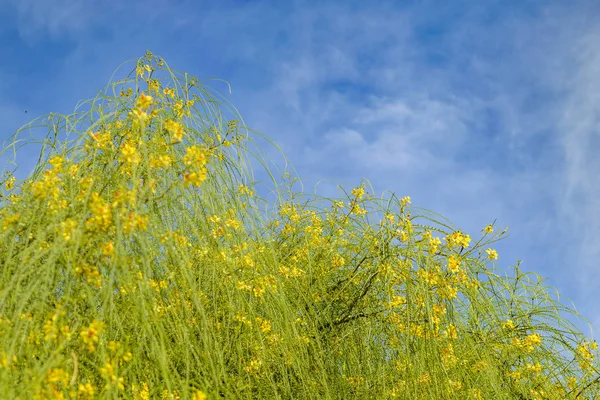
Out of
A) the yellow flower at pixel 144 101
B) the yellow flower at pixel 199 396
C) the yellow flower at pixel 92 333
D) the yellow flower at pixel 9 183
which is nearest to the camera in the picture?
the yellow flower at pixel 92 333

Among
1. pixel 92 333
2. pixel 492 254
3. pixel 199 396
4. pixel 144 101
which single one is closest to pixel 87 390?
pixel 92 333

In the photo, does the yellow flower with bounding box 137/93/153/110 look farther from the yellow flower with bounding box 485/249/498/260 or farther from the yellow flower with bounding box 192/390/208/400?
the yellow flower with bounding box 485/249/498/260

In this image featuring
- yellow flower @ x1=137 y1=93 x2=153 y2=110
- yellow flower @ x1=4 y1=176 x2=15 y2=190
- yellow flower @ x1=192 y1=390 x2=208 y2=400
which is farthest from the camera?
yellow flower @ x1=4 y1=176 x2=15 y2=190

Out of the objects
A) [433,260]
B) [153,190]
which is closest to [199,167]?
[153,190]

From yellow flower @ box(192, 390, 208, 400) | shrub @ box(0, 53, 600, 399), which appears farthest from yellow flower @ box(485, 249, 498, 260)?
yellow flower @ box(192, 390, 208, 400)

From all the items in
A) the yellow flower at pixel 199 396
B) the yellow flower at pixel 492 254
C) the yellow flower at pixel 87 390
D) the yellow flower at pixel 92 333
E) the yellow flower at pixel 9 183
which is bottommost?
the yellow flower at pixel 199 396

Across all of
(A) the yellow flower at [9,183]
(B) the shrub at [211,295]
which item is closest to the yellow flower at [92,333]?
(B) the shrub at [211,295]

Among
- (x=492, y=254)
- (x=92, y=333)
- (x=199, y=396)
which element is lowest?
(x=199, y=396)

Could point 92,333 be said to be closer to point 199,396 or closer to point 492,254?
point 199,396

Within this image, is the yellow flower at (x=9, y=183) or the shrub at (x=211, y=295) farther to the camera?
the yellow flower at (x=9, y=183)

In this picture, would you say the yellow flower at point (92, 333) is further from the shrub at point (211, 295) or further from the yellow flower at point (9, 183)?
the yellow flower at point (9, 183)

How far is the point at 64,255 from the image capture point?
5.29 feet

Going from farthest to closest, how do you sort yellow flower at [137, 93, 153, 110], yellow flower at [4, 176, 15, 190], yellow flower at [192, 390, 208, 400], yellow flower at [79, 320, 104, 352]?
1. yellow flower at [4, 176, 15, 190]
2. yellow flower at [137, 93, 153, 110]
3. yellow flower at [192, 390, 208, 400]
4. yellow flower at [79, 320, 104, 352]

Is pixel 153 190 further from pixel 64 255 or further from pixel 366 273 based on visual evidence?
pixel 366 273
